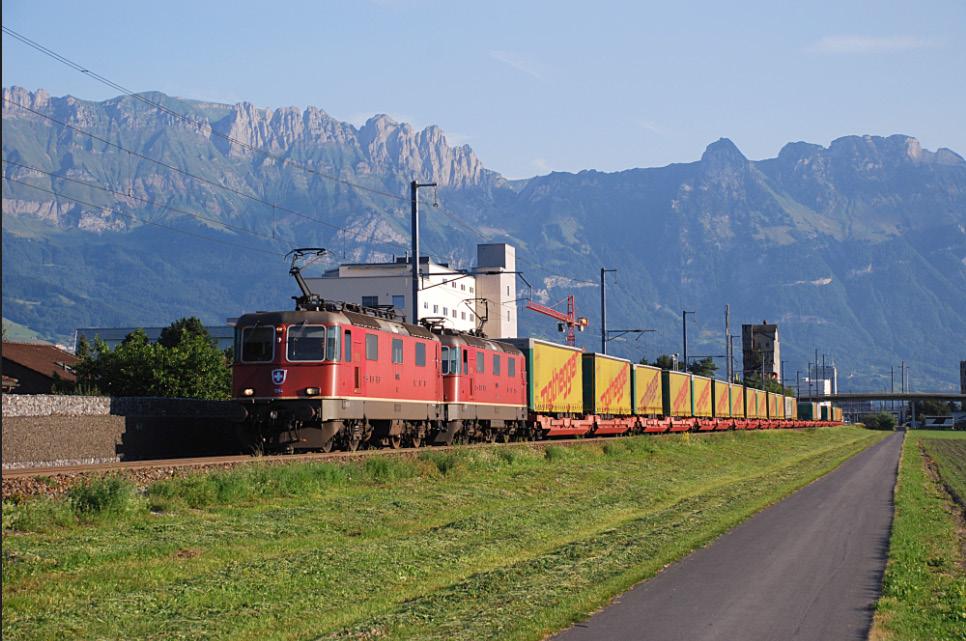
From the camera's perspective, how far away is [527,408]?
4906 cm

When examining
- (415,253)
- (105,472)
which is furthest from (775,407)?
(105,472)

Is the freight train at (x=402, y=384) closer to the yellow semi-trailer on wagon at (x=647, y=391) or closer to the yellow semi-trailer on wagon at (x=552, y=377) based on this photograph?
the yellow semi-trailer on wagon at (x=552, y=377)

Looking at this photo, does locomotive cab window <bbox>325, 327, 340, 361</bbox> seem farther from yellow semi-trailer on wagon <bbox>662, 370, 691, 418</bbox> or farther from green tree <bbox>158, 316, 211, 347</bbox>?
green tree <bbox>158, 316, 211, 347</bbox>

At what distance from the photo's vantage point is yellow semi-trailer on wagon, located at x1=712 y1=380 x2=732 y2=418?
89.3 metres

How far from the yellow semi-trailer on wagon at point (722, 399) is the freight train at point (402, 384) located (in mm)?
25212

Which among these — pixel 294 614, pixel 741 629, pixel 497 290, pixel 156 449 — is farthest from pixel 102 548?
pixel 497 290

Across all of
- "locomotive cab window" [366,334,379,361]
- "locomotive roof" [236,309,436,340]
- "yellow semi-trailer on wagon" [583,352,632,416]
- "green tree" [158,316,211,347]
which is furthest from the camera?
"green tree" [158,316,211,347]

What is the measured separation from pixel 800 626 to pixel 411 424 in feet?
89.0

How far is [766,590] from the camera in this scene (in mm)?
15406

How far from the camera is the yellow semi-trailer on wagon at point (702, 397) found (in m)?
81.0

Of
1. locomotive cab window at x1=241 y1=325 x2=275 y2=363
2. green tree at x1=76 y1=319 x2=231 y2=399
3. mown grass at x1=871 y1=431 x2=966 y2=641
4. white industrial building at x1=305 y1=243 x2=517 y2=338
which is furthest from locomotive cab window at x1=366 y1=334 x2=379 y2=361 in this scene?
white industrial building at x1=305 y1=243 x2=517 y2=338

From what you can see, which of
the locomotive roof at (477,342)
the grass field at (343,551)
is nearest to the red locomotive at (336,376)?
the locomotive roof at (477,342)

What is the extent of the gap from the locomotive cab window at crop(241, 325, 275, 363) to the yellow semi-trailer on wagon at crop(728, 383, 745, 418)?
67.6m

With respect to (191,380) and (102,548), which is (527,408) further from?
(102,548)
